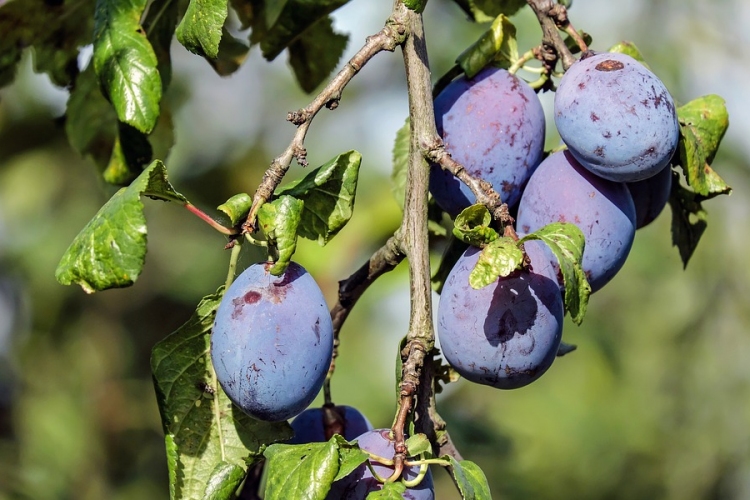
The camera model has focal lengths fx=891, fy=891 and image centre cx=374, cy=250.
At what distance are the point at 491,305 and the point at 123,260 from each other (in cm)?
37

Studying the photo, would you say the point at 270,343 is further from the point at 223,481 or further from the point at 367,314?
the point at 367,314

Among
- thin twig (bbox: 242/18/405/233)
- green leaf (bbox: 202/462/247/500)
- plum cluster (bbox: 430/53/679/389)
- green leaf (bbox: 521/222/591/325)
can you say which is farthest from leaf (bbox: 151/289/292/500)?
green leaf (bbox: 521/222/591/325)

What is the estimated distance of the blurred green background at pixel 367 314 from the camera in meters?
3.12

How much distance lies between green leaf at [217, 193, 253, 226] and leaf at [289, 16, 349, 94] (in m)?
0.57

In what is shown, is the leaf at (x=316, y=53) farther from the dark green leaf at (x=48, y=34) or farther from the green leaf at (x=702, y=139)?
the green leaf at (x=702, y=139)

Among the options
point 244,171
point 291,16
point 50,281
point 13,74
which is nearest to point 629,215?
point 291,16

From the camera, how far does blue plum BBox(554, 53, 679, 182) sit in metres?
1.00

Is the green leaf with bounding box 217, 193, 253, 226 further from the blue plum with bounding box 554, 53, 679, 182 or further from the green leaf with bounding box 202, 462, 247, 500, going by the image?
the blue plum with bounding box 554, 53, 679, 182

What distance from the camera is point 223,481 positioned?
36.7 inches

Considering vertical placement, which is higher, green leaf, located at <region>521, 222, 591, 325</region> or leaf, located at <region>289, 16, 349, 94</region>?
leaf, located at <region>289, 16, 349, 94</region>

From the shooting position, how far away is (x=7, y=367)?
12.3 feet

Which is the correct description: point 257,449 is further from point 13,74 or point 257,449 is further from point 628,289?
point 628,289

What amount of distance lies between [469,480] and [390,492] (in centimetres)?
8

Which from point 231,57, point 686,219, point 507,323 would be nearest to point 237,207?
point 507,323
